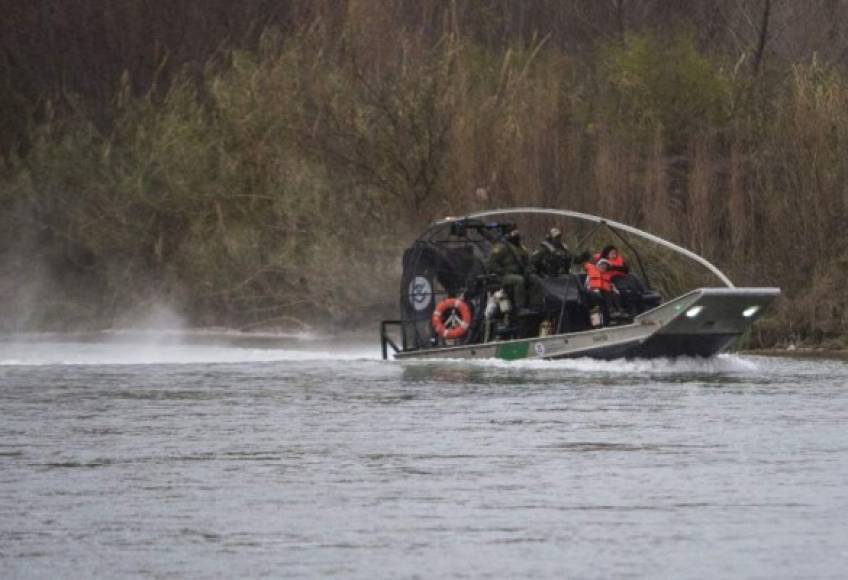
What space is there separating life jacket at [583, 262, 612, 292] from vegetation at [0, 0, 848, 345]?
7329 mm

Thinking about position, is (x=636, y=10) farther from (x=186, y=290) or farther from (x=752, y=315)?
(x=752, y=315)

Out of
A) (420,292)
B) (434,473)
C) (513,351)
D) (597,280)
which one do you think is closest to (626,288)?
(597,280)

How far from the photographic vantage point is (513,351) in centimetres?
3209

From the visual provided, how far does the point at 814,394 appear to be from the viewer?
27.5m

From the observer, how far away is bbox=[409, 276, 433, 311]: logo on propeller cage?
111 ft

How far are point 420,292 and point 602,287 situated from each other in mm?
3475

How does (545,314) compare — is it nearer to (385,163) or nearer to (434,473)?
(434,473)

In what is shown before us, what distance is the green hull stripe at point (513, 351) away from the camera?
31.9m

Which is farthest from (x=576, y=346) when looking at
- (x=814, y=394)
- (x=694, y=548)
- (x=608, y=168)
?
(x=694, y=548)

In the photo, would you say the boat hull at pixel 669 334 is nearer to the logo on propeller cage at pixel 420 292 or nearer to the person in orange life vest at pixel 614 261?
the person in orange life vest at pixel 614 261

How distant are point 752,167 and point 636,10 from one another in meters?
16.9

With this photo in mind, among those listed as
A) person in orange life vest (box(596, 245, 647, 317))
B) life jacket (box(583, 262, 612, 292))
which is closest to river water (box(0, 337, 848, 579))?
person in orange life vest (box(596, 245, 647, 317))

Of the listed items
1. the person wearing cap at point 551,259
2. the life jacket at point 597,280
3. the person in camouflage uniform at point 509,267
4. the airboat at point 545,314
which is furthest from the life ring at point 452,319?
the life jacket at point 597,280

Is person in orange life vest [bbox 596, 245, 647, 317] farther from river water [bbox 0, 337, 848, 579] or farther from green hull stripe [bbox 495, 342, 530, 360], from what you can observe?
green hull stripe [bbox 495, 342, 530, 360]
